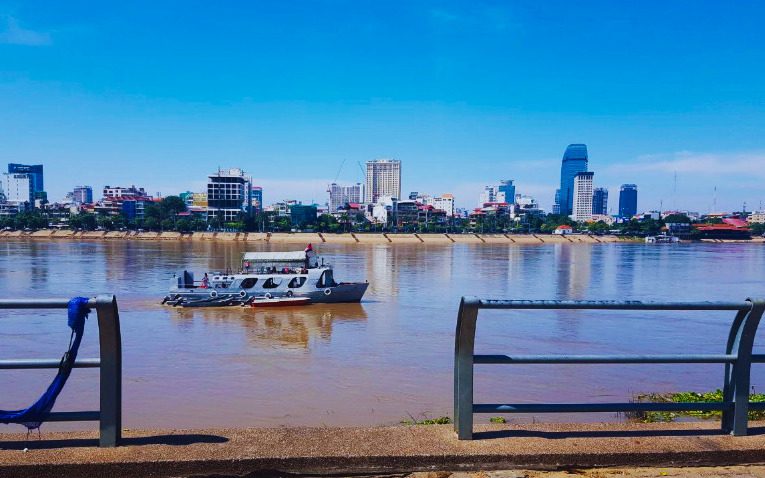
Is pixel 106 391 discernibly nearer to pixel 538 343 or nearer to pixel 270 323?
pixel 538 343

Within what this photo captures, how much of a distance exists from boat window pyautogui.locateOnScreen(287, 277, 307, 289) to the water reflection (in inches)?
46.3

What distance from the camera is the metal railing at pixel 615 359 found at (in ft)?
12.0

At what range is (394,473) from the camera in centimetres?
342

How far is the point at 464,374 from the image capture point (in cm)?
375

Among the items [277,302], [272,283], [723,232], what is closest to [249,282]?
[272,283]

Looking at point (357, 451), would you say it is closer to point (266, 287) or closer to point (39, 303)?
point (39, 303)

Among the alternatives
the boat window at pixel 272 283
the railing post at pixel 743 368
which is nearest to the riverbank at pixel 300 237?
the boat window at pixel 272 283

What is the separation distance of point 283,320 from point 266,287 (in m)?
4.72

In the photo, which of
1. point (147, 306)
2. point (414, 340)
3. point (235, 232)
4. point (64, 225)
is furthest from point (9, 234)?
point (414, 340)

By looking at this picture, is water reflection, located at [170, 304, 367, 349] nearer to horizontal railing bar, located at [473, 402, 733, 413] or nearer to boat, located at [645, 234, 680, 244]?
horizontal railing bar, located at [473, 402, 733, 413]

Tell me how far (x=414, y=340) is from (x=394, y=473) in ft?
55.4

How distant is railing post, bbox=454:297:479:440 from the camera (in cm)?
367

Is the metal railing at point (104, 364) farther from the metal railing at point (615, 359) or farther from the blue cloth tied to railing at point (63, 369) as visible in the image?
the metal railing at point (615, 359)

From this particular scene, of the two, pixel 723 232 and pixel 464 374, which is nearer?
pixel 464 374
